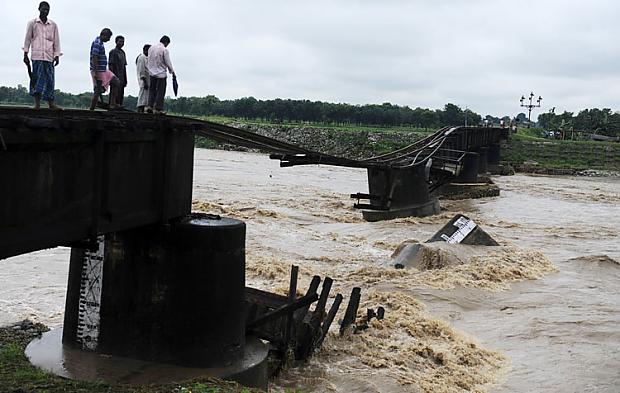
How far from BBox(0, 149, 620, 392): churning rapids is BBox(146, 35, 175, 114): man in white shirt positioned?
466cm

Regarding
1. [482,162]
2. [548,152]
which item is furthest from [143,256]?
[548,152]

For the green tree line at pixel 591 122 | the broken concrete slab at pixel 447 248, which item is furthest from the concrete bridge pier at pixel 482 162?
the green tree line at pixel 591 122

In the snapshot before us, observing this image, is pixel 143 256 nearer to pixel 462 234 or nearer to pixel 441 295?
pixel 441 295

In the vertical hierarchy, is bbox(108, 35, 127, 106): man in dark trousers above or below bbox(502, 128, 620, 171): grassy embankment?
above

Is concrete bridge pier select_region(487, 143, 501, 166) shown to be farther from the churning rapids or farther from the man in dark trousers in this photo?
the man in dark trousers

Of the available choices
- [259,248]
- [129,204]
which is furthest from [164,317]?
[259,248]

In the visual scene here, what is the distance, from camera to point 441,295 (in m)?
18.6

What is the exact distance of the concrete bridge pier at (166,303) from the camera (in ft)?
30.6

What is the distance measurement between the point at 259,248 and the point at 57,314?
9659 millimetres

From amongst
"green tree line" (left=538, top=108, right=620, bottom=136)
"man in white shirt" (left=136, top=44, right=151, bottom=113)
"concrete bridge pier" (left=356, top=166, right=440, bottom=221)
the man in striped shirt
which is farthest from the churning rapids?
"green tree line" (left=538, top=108, right=620, bottom=136)

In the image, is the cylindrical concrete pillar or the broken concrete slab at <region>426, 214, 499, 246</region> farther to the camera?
the broken concrete slab at <region>426, 214, 499, 246</region>

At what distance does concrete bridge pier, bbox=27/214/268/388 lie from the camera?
367 inches

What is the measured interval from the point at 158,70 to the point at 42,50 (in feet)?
10.7

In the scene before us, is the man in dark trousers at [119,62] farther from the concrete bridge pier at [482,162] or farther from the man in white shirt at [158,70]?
the concrete bridge pier at [482,162]
